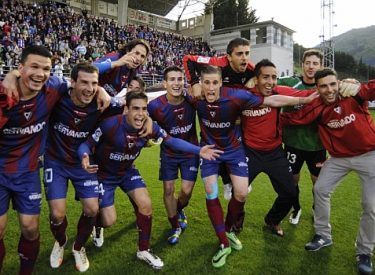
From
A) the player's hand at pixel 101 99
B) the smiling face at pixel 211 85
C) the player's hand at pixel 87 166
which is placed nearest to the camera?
the player's hand at pixel 87 166

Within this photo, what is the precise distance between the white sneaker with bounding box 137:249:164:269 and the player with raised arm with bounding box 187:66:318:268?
0.82 metres

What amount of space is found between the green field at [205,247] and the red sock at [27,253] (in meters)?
0.39

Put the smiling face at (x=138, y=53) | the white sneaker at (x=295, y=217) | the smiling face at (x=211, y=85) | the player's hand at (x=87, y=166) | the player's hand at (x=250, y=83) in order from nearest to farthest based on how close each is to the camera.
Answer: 1. the player's hand at (x=87, y=166)
2. the smiling face at (x=211, y=85)
3. the player's hand at (x=250, y=83)
4. the smiling face at (x=138, y=53)
5. the white sneaker at (x=295, y=217)

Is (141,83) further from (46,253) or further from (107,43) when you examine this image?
(107,43)

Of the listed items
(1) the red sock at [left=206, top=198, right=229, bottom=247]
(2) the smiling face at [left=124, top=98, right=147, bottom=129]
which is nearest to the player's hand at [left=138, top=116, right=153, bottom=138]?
(2) the smiling face at [left=124, top=98, right=147, bottom=129]

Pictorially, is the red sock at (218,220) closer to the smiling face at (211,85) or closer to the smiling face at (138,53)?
the smiling face at (211,85)

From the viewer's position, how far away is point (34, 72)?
359 cm

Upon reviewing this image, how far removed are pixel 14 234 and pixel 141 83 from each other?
112 inches

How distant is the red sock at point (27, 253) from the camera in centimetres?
372

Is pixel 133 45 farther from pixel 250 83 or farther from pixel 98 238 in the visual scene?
pixel 98 238

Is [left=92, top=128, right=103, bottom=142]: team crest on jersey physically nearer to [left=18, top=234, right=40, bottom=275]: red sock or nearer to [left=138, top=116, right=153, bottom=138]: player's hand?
[left=138, top=116, right=153, bottom=138]: player's hand

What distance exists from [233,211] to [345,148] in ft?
5.41

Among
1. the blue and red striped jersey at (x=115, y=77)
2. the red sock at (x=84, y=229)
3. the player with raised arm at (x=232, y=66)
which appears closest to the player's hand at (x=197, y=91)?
the player with raised arm at (x=232, y=66)

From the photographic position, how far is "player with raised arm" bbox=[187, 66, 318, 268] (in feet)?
15.2
